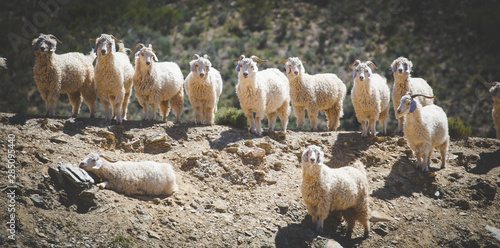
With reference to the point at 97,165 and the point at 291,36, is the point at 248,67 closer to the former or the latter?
the point at 97,165

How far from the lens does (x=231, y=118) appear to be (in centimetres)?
1399

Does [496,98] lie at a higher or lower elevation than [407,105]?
higher

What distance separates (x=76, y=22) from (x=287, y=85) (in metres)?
20.8

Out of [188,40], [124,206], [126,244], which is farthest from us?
[188,40]

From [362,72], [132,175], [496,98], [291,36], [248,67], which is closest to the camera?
[132,175]

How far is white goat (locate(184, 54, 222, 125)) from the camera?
1309 cm

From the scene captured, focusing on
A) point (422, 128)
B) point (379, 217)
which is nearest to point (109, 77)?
point (379, 217)

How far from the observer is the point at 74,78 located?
41.5 ft

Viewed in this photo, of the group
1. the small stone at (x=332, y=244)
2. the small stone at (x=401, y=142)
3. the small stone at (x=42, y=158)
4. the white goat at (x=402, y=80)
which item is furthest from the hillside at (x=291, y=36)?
the small stone at (x=332, y=244)

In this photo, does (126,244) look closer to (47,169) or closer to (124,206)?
(124,206)

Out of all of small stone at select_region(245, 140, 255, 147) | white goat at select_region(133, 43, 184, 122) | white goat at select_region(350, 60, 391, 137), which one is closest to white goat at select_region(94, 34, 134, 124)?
white goat at select_region(133, 43, 184, 122)

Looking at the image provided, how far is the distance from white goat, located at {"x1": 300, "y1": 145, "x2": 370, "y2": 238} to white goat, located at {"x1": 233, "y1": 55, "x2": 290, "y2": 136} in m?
3.55

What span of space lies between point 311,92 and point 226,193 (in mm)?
4903

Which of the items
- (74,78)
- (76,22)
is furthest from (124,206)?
(76,22)
